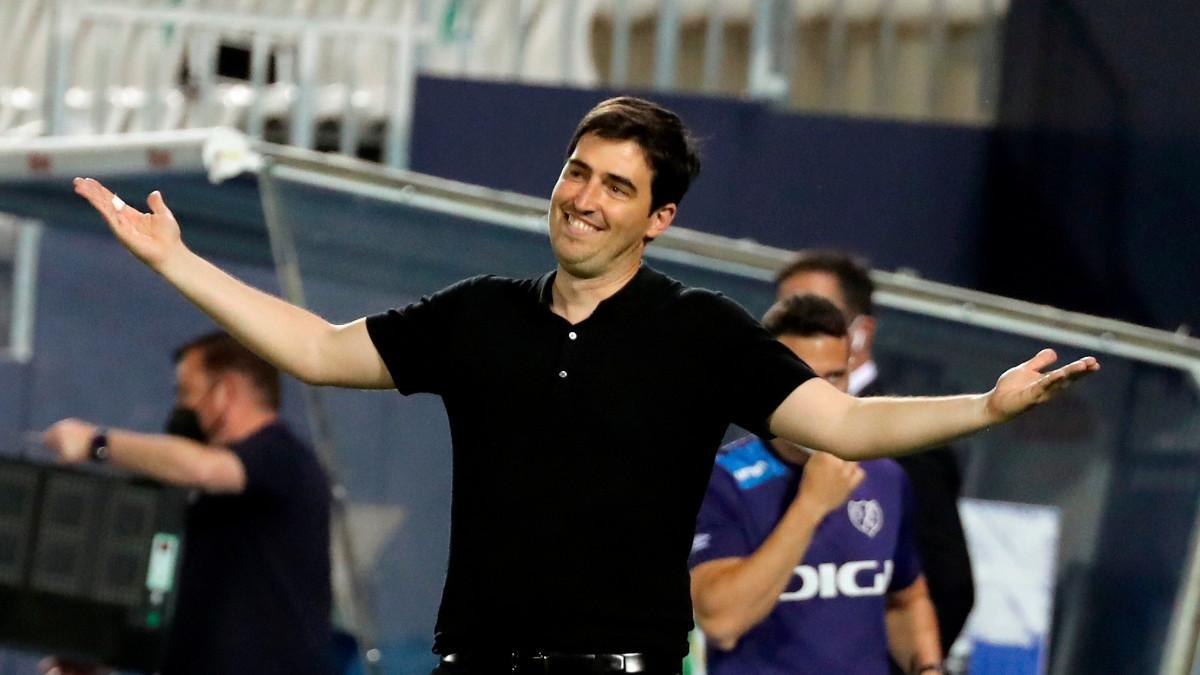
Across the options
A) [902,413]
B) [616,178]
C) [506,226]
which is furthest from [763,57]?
[902,413]

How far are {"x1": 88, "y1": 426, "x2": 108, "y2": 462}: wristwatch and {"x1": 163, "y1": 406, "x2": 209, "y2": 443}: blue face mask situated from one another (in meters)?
0.25

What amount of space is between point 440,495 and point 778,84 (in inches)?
98.0

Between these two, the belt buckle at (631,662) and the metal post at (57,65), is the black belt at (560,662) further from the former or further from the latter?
the metal post at (57,65)

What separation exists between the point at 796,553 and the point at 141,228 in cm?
160

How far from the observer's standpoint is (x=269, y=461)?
6797mm

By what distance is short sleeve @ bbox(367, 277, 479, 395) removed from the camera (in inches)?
155

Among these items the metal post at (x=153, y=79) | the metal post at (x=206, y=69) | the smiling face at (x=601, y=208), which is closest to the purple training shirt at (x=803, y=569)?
the smiling face at (x=601, y=208)

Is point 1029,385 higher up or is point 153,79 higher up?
point 153,79

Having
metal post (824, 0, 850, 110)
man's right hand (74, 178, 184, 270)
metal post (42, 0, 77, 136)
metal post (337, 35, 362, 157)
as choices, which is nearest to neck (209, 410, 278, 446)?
metal post (337, 35, 362, 157)

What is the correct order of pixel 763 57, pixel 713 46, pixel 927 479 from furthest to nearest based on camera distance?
pixel 713 46
pixel 763 57
pixel 927 479

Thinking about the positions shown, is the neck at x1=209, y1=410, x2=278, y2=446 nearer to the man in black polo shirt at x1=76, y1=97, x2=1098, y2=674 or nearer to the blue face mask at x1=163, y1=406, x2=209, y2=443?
the blue face mask at x1=163, y1=406, x2=209, y2=443

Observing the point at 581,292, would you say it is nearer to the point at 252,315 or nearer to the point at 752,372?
the point at 752,372

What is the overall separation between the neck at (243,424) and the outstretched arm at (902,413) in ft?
10.7

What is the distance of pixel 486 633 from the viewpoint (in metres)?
3.80
